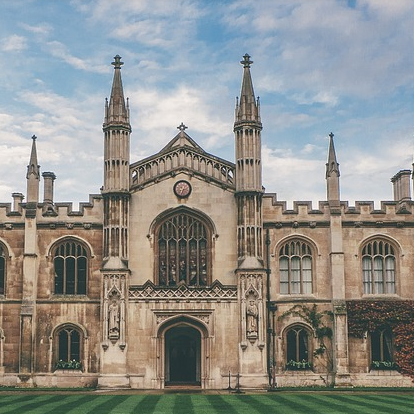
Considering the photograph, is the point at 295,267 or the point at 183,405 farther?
the point at 295,267

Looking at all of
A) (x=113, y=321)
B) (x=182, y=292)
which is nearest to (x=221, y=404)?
(x=182, y=292)

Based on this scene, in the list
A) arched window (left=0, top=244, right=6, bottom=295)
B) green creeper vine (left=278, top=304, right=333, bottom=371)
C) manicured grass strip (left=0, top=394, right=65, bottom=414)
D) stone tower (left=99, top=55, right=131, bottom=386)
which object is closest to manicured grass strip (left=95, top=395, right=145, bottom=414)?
manicured grass strip (left=0, top=394, right=65, bottom=414)

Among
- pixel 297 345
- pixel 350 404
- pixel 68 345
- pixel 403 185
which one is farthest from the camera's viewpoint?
pixel 403 185

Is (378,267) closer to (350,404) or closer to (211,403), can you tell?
(350,404)

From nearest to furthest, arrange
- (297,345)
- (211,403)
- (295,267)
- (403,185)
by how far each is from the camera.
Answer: (211,403), (297,345), (295,267), (403,185)

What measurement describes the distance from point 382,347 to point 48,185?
22033 millimetres

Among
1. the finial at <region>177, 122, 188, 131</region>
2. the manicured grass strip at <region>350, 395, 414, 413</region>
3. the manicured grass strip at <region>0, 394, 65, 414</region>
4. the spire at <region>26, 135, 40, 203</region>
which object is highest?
the finial at <region>177, 122, 188, 131</region>

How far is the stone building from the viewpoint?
3672cm

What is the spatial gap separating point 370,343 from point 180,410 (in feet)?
51.1

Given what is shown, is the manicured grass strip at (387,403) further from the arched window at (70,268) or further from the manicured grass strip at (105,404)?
the arched window at (70,268)

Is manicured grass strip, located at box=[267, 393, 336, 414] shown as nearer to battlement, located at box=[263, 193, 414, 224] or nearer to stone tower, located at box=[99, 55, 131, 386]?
stone tower, located at box=[99, 55, 131, 386]

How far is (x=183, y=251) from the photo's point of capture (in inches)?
1505

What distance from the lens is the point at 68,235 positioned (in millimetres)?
38719

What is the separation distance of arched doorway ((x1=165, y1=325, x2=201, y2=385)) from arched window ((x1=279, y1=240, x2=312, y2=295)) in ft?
17.8
